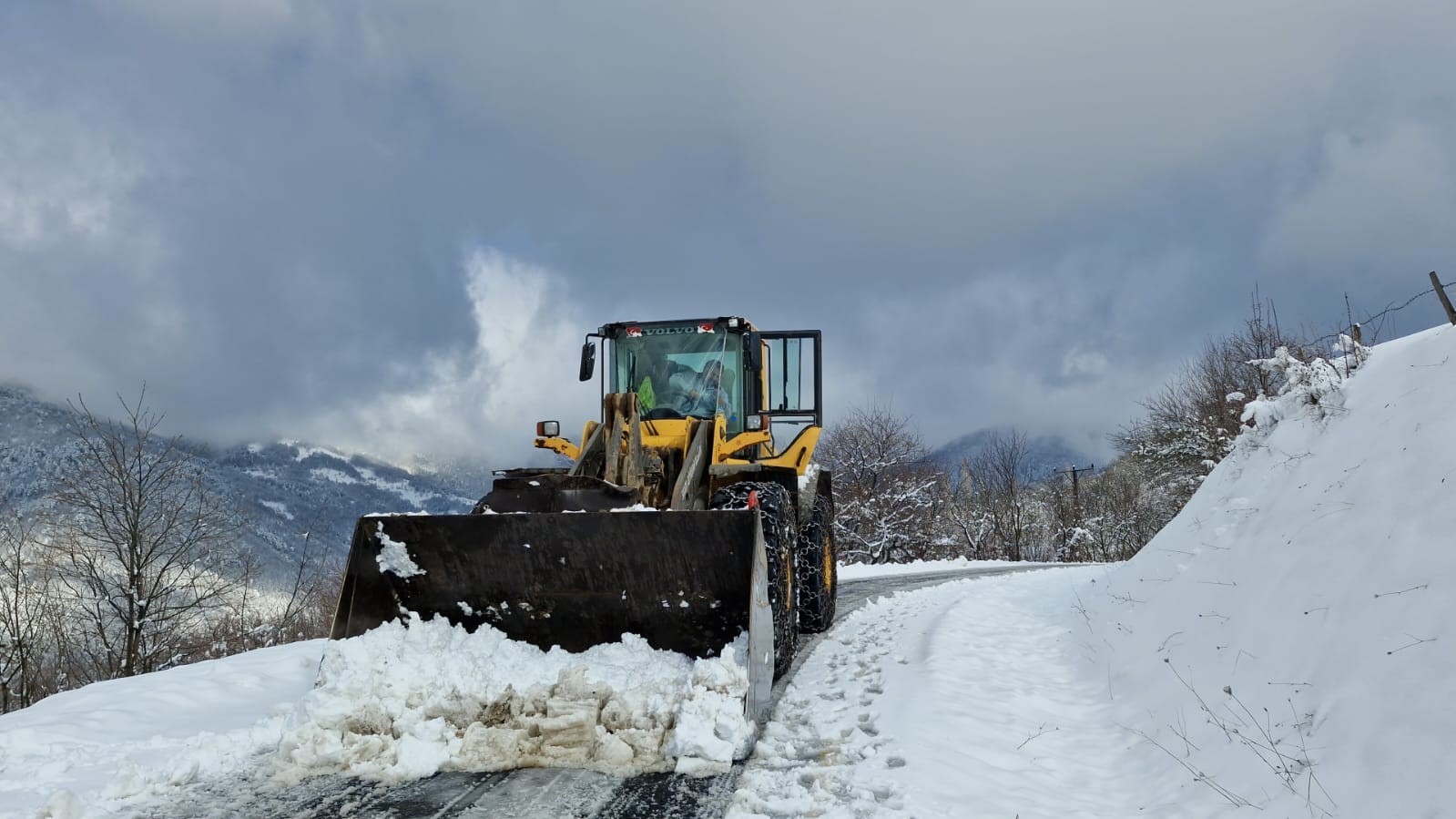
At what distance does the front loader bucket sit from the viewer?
4.80 meters

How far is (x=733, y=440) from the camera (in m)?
7.16

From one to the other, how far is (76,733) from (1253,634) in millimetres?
6351

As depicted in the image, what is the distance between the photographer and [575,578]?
4.92 m

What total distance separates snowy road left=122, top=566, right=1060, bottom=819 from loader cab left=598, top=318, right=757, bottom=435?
386cm

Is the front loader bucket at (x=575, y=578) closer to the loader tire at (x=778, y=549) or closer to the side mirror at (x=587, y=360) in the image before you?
the loader tire at (x=778, y=549)

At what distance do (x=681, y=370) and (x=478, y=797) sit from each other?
14.8 ft

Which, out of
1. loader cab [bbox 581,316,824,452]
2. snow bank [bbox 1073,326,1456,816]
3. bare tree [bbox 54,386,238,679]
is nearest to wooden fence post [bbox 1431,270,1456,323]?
snow bank [bbox 1073,326,1456,816]

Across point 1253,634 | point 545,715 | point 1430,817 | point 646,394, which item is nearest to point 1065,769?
point 1253,634

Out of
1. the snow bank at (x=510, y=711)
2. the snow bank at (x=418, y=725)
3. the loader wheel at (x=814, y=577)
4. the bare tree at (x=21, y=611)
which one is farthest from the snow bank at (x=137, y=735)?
the bare tree at (x=21, y=611)

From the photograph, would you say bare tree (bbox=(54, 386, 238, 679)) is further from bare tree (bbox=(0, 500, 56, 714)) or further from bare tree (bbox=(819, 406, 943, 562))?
bare tree (bbox=(819, 406, 943, 562))

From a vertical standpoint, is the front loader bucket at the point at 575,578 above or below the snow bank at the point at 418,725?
above

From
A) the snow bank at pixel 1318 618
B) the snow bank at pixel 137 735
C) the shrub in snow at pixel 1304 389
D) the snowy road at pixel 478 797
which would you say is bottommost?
the snowy road at pixel 478 797

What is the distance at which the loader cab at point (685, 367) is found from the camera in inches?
294

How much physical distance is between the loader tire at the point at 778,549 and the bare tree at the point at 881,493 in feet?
57.9
